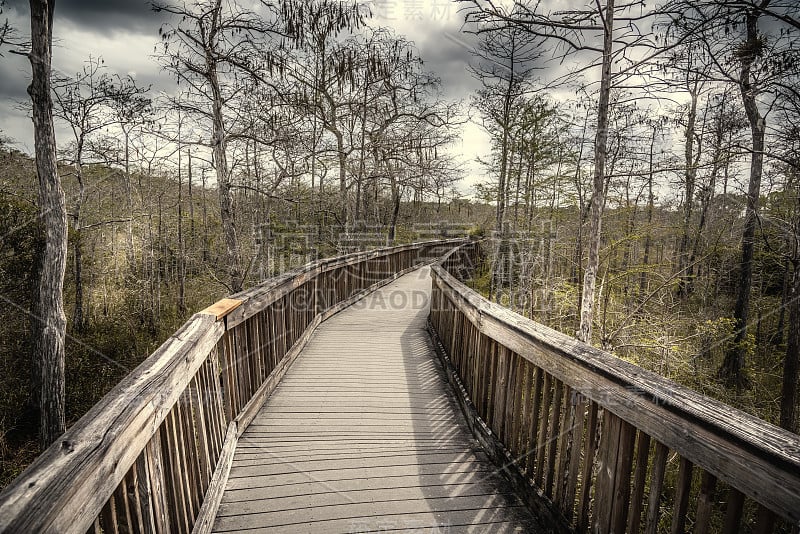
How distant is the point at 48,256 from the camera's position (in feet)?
27.2

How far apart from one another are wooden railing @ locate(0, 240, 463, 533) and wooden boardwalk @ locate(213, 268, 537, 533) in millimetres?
236

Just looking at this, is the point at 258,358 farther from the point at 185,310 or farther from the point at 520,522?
the point at 185,310

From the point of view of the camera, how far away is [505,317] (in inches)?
121

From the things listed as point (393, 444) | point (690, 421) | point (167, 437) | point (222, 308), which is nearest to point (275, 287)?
point (222, 308)

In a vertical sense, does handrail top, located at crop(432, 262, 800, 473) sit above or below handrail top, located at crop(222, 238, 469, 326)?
above

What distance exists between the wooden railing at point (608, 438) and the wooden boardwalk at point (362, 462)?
27 cm

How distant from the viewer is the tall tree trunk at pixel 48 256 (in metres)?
7.77

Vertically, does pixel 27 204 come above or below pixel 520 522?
above

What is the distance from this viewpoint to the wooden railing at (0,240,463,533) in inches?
42.3

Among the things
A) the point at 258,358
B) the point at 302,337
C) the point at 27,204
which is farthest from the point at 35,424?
the point at 258,358

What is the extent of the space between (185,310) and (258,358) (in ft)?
61.7

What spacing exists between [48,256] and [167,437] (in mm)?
9004

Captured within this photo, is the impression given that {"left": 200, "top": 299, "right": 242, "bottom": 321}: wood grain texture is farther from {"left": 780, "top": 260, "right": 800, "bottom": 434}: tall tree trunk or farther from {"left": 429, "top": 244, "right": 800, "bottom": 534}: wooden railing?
{"left": 780, "top": 260, "right": 800, "bottom": 434}: tall tree trunk

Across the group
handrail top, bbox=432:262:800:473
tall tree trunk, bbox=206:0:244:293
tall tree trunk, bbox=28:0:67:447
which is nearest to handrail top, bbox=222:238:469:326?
handrail top, bbox=432:262:800:473
